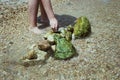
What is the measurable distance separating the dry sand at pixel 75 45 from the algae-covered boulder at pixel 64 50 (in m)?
0.06

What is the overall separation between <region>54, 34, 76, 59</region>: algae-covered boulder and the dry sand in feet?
0.20

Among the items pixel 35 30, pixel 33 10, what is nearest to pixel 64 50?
pixel 35 30

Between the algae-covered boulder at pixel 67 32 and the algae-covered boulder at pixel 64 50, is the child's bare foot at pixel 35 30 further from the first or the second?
the algae-covered boulder at pixel 64 50

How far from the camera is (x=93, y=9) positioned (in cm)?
433

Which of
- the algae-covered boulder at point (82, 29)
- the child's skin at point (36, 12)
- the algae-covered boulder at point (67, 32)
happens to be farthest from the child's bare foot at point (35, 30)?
the algae-covered boulder at point (82, 29)

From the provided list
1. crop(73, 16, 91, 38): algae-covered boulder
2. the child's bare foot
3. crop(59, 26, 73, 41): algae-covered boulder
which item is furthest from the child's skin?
crop(73, 16, 91, 38): algae-covered boulder

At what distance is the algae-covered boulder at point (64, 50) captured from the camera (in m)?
3.07

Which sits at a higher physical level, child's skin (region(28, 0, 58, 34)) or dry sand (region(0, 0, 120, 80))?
child's skin (region(28, 0, 58, 34))

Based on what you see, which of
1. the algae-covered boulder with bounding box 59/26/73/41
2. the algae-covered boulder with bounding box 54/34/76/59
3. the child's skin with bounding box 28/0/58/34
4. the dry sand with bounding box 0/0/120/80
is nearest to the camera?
the dry sand with bounding box 0/0/120/80

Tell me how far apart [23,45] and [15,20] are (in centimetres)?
75

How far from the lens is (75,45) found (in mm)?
3340

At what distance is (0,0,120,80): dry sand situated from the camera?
2912 millimetres

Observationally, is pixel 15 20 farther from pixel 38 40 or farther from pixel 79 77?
pixel 79 77

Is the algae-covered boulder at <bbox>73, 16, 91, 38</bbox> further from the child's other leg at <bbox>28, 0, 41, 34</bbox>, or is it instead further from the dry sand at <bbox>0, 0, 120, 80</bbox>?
the child's other leg at <bbox>28, 0, 41, 34</bbox>
